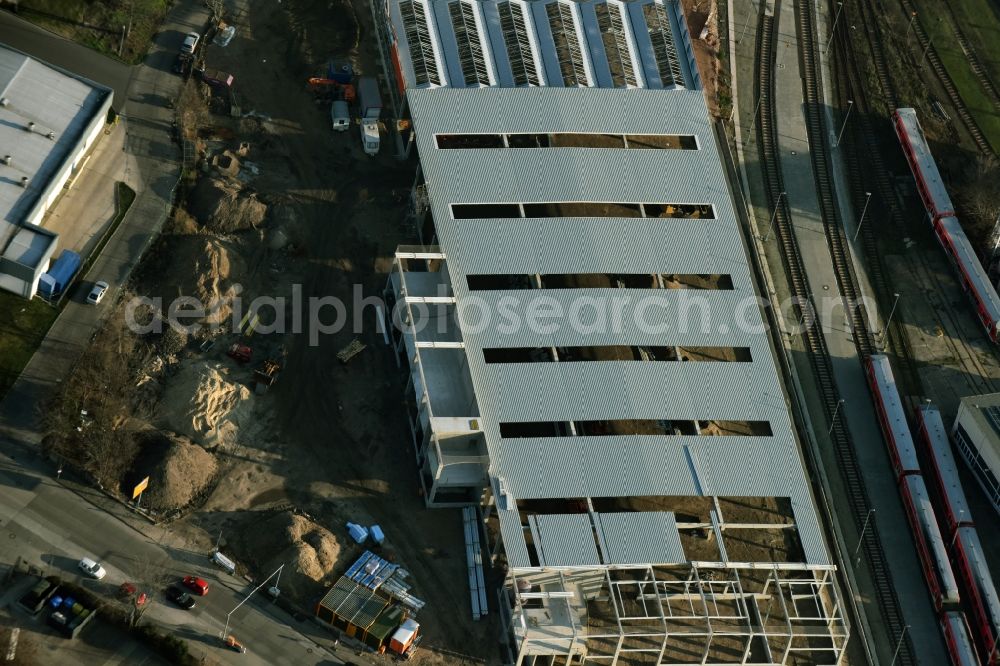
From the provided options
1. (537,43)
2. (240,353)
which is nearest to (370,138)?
(537,43)

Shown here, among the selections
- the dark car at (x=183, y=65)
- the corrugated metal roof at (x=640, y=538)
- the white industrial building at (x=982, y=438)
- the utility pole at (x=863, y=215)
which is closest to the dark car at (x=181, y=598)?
the corrugated metal roof at (x=640, y=538)

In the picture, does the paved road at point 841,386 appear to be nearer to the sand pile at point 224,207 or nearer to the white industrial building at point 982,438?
the white industrial building at point 982,438

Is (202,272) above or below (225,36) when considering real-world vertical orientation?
below

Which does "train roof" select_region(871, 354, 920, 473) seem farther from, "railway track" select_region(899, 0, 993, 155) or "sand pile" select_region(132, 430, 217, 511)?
"sand pile" select_region(132, 430, 217, 511)

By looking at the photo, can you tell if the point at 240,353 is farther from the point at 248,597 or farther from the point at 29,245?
the point at 248,597

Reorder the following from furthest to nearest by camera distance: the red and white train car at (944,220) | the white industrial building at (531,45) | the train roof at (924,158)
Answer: the train roof at (924,158)
the white industrial building at (531,45)
the red and white train car at (944,220)

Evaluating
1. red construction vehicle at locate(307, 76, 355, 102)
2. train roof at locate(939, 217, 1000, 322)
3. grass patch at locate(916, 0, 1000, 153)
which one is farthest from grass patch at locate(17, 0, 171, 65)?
grass patch at locate(916, 0, 1000, 153)
